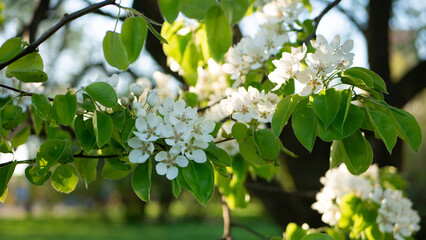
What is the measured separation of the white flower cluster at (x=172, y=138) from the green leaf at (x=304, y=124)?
0.14 metres

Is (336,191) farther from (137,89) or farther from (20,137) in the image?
(20,137)

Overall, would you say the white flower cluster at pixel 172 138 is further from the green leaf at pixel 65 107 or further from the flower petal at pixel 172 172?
the green leaf at pixel 65 107

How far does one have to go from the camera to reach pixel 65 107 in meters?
0.75

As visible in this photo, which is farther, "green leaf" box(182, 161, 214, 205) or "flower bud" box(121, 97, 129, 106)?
"flower bud" box(121, 97, 129, 106)

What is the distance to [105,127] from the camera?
74 centimetres

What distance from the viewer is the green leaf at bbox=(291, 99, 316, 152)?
0.71 metres

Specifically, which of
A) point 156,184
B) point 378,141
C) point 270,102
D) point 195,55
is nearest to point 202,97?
point 195,55

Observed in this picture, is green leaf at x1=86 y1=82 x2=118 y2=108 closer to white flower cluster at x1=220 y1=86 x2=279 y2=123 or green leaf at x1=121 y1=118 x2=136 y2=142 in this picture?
green leaf at x1=121 y1=118 x2=136 y2=142

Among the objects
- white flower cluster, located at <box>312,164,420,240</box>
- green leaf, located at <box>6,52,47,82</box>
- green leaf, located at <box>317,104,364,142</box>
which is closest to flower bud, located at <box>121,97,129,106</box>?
green leaf, located at <box>6,52,47,82</box>

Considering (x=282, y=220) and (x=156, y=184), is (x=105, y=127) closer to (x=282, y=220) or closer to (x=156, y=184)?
(x=282, y=220)

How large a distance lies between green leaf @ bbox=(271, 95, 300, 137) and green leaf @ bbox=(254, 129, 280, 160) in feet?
0.38

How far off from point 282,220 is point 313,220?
225mm

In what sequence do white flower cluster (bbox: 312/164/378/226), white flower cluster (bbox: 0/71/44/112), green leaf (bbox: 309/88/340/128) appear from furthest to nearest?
white flower cluster (bbox: 312/164/378/226)
white flower cluster (bbox: 0/71/44/112)
green leaf (bbox: 309/88/340/128)

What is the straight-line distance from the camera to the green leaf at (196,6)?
57 centimetres
